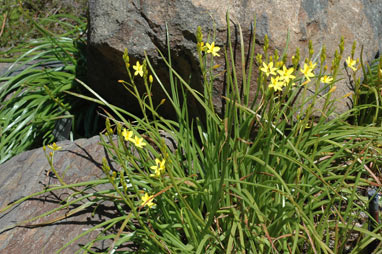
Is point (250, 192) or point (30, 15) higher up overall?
point (30, 15)

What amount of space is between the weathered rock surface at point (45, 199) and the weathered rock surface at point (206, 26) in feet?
2.23

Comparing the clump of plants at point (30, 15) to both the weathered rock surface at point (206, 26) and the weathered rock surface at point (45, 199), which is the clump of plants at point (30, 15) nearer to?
the weathered rock surface at point (206, 26)

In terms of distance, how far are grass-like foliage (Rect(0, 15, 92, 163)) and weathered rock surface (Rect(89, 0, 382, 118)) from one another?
22.6 inches

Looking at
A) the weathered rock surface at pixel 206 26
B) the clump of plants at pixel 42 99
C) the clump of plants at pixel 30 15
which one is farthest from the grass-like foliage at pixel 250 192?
the clump of plants at pixel 30 15

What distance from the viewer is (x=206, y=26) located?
2842 millimetres

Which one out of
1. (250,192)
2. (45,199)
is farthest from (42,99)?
(250,192)

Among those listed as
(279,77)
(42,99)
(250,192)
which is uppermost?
(279,77)

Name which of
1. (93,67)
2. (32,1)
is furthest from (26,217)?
(32,1)

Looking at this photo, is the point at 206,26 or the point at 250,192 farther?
the point at 206,26

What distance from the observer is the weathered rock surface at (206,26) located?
111 inches

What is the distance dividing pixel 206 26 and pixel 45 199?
142 cm

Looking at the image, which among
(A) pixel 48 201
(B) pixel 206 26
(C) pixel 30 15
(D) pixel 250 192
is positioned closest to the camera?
(D) pixel 250 192

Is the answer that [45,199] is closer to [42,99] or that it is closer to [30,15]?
[42,99]

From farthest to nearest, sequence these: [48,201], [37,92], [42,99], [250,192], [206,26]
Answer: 1. [37,92]
2. [42,99]
3. [206,26]
4. [48,201]
5. [250,192]
